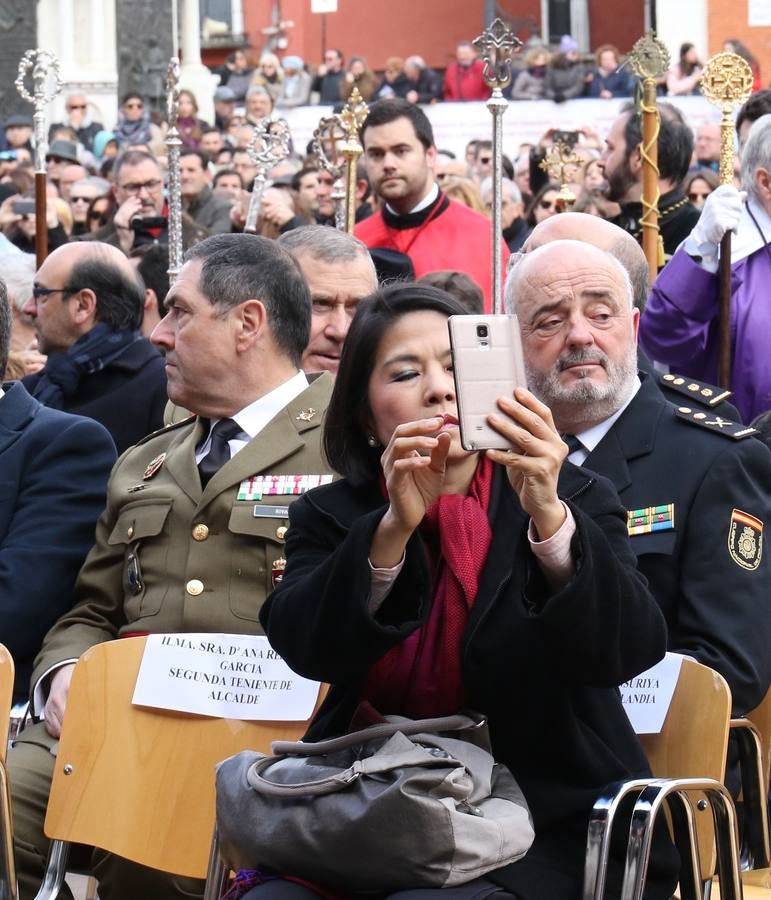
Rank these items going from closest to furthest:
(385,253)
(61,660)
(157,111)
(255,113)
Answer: (61,660) → (385,253) → (255,113) → (157,111)

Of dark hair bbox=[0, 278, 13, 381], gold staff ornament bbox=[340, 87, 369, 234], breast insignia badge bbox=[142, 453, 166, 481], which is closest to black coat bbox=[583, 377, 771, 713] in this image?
breast insignia badge bbox=[142, 453, 166, 481]

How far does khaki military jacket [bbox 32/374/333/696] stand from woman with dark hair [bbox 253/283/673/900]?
2.51ft

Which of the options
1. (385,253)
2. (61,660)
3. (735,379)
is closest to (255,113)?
(385,253)

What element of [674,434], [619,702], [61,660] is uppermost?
[674,434]

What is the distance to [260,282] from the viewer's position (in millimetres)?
4367

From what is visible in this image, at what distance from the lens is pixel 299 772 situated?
293cm

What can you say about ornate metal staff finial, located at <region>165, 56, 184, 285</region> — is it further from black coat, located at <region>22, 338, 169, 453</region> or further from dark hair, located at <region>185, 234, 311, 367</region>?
dark hair, located at <region>185, 234, 311, 367</region>

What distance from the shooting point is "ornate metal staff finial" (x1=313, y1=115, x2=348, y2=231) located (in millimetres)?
7059

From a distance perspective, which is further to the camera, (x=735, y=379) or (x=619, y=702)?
(x=735, y=379)

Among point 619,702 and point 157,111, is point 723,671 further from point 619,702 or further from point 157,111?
point 157,111

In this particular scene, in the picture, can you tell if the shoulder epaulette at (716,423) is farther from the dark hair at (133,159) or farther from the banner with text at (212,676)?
the dark hair at (133,159)

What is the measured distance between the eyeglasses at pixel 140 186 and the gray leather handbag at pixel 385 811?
626 cm

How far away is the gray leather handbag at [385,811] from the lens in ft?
9.14

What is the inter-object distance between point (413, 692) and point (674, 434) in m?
1.04
